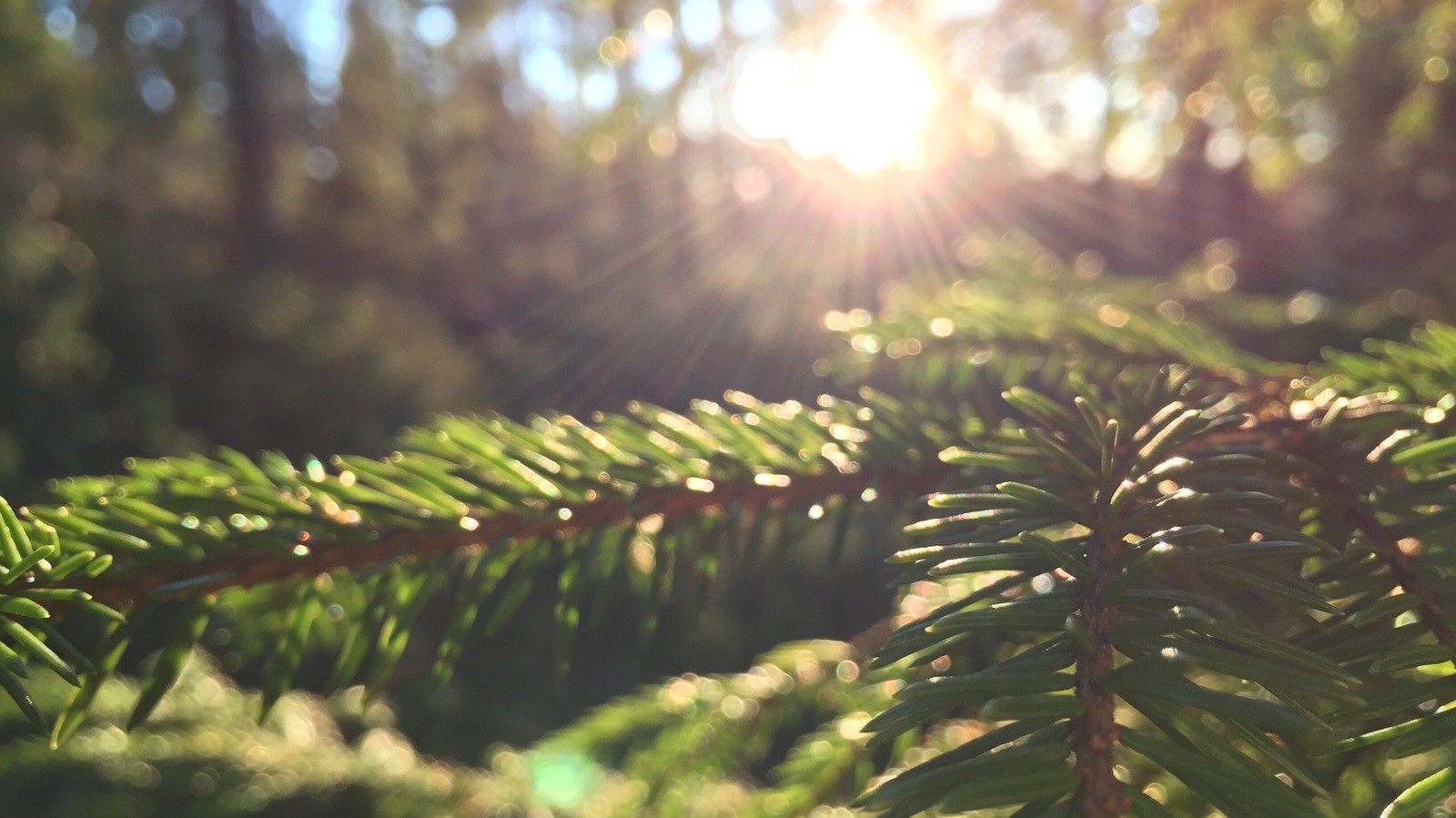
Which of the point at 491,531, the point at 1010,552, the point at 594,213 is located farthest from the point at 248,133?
the point at 1010,552

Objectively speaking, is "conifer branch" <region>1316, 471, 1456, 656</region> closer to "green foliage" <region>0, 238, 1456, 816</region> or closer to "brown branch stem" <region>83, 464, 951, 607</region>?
"green foliage" <region>0, 238, 1456, 816</region>

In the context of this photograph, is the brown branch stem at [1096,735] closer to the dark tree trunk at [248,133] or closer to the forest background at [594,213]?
the forest background at [594,213]

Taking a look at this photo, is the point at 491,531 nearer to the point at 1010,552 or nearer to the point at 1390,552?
the point at 1010,552

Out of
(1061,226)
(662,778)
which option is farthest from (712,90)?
(1061,226)

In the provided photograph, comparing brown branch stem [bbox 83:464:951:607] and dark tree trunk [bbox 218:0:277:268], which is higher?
dark tree trunk [bbox 218:0:277:268]

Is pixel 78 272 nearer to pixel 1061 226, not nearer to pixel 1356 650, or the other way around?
pixel 1356 650

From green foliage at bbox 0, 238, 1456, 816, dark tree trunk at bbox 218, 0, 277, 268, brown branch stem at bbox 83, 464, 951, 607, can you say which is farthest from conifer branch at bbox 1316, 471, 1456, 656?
dark tree trunk at bbox 218, 0, 277, 268

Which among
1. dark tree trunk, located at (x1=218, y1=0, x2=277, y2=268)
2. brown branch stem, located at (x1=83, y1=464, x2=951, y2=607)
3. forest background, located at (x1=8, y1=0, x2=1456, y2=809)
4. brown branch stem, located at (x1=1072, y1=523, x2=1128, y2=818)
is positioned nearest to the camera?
brown branch stem, located at (x1=1072, y1=523, x2=1128, y2=818)
